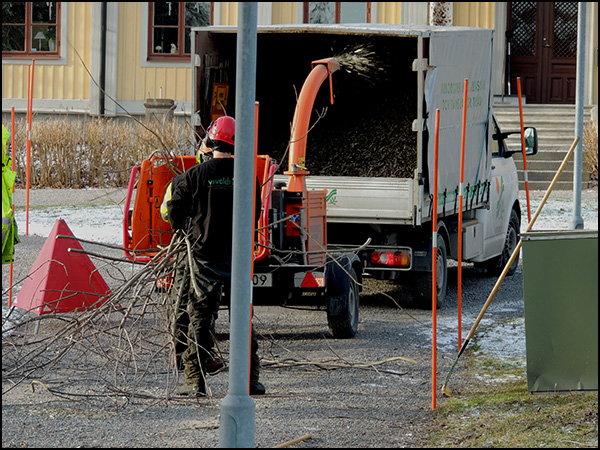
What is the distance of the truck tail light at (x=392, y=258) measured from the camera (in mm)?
10312

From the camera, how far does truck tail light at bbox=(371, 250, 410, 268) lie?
33.8 feet

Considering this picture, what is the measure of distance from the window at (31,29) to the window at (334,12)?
20.5ft

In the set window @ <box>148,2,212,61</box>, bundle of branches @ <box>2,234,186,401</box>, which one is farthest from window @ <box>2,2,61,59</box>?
bundle of branches @ <box>2,234,186,401</box>

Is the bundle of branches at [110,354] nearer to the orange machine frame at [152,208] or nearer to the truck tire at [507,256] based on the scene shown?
the orange machine frame at [152,208]

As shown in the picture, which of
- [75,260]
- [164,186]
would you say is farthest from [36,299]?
[164,186]

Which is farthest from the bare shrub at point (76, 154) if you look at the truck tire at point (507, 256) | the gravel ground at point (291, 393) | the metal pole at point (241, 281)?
the metal pole at point (241, 281)

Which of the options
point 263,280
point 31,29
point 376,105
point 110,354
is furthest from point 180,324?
point 31,29

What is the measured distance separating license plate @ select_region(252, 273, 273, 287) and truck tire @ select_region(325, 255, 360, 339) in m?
0.52

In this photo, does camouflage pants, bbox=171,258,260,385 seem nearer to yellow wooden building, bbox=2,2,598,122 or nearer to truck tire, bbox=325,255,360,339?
truck tire, bbox=325,255,360,339

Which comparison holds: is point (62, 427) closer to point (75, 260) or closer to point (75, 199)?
point (75, 260)

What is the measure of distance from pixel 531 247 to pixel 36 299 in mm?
4694

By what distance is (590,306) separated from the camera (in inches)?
255

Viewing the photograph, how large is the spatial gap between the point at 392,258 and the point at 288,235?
175 centimetres

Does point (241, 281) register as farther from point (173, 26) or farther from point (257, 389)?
point (173, 26)
